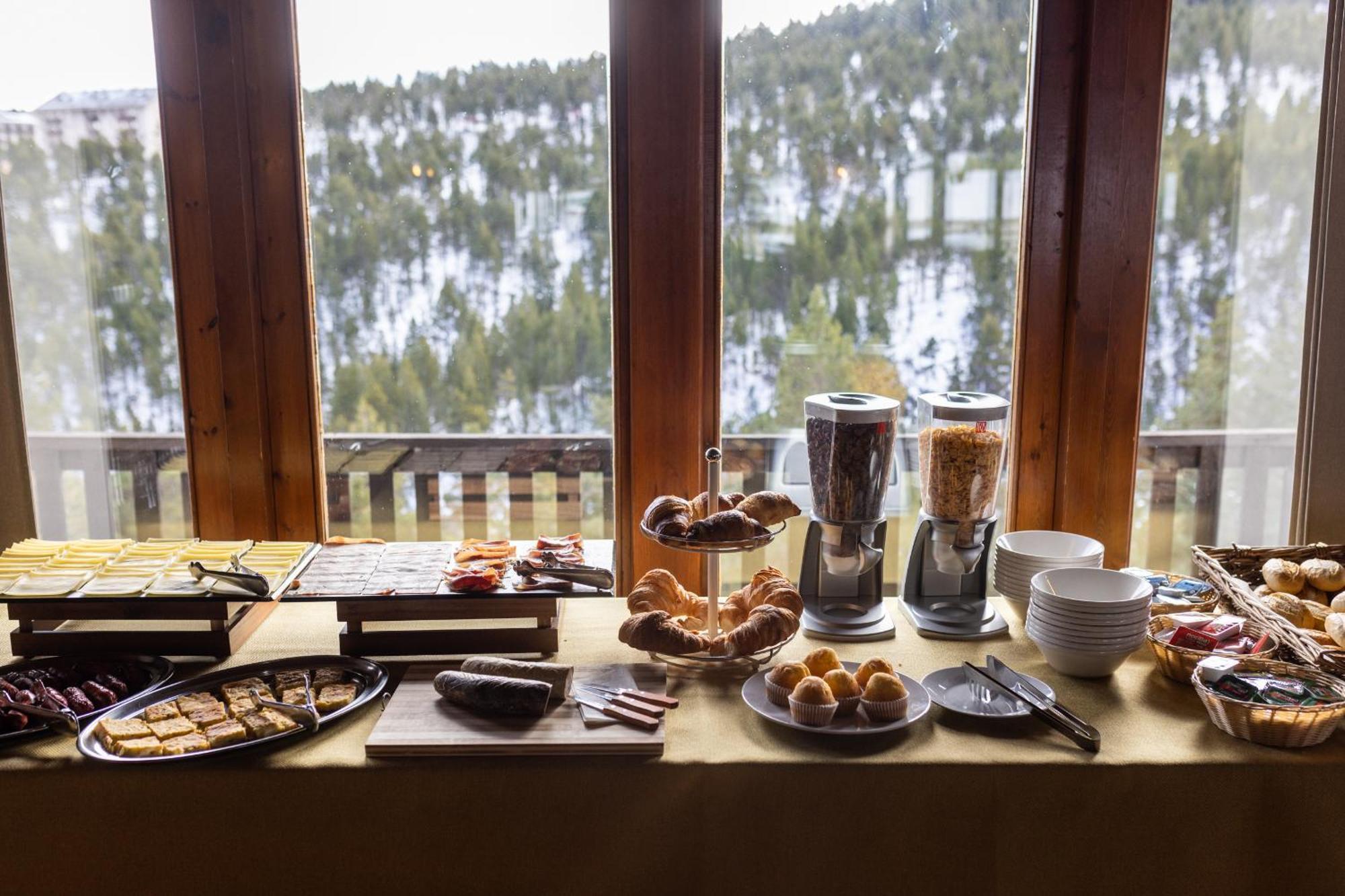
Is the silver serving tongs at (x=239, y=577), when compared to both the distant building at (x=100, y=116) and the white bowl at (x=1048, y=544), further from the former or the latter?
the white bowl at (x=1048, y=544)

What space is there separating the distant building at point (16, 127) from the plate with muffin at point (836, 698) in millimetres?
1765

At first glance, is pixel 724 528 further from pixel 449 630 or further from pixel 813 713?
pixel 449 630

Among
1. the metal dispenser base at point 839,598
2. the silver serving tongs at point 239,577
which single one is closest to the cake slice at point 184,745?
the silver serving tongs at point 239,577

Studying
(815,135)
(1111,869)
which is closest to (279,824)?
(1111,869)

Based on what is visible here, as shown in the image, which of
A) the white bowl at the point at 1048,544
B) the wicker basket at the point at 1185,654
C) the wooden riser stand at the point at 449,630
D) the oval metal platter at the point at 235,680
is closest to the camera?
the oval metal platter at the point at 235,680

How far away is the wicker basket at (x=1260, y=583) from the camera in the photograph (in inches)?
58.2

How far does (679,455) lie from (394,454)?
0.61 meters

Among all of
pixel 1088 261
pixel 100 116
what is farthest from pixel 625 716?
pixel 100 116

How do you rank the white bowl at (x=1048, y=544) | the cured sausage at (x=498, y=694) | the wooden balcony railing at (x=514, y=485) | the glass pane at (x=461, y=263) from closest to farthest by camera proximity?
the cured sausage at (x=498, y=694)
the white bowl at (x=1048, y=544)
the glass pane at (x=461, y=263)
the wooden balcony railing at (x=514, y=485)

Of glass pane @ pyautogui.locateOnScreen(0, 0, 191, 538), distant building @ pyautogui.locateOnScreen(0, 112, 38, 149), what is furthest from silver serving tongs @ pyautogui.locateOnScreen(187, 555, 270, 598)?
distant building @ pyautogui.locateOnScreen(0, 112, 38, 149)

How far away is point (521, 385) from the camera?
83.0 inches

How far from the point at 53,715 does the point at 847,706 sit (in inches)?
43.9

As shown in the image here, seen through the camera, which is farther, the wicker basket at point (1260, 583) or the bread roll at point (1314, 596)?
the bread roll at point (1314, 596)

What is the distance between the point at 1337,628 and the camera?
155 centimetres
